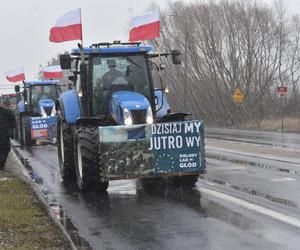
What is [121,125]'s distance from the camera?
9773mm

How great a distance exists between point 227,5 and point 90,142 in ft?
120

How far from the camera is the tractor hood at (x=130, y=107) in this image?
9.98m

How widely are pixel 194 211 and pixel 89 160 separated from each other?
94.5 inches

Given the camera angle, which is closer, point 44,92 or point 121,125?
point 121,125

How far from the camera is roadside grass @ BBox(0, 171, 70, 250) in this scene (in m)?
6.10

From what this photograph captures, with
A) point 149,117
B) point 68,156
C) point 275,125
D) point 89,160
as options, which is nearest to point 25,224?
point 89,160

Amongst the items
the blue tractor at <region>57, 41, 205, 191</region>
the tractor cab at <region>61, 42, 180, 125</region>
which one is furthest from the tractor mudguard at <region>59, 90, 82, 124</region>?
the tractor cab at <region>61, 42, 180, 125</region>

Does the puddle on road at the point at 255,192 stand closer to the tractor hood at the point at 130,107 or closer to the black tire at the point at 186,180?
the black tire at the point at 186,180

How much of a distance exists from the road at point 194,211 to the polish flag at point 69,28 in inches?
138

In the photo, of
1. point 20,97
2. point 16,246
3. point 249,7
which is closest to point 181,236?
point 16,246

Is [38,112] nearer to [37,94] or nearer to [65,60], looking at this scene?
[37,94]

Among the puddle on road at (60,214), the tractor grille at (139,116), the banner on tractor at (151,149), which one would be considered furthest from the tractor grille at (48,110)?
the banner on tractor at (151,149)

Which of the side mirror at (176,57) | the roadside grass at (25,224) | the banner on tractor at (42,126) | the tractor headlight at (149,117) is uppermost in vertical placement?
the side mirror at (176,57)

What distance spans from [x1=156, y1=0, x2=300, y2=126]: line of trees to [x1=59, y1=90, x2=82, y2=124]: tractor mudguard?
3066cm
